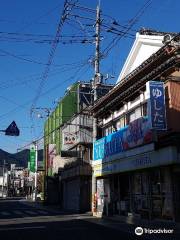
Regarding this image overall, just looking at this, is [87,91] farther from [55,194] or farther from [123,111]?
[123,111]

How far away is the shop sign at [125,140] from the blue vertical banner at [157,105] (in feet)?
2.93

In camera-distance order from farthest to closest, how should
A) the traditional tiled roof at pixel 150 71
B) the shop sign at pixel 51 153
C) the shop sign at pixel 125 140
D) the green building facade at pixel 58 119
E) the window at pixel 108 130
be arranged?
the shop sign at pixel 51 153
the green building facade at pixel 58 119
the window at pixel 108 130
the shop sign at pixel 125 140
the traditional tiled roof at pixel 150 71

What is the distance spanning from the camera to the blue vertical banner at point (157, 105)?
784 inches

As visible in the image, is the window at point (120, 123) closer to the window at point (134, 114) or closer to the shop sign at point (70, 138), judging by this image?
the window at point (134, 114)

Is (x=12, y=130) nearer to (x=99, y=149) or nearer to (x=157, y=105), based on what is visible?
(x=99, y=149)

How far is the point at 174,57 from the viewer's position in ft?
66.1

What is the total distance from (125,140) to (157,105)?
5057 millimetres

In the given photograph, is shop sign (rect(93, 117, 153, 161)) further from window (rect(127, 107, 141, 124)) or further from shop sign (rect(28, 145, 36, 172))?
shop sign (rect(28, 145, 36, 172))

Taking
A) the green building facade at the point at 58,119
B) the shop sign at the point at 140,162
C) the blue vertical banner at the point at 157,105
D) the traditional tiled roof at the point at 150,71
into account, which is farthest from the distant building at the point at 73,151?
the blue vertical banner at the point at 157,105

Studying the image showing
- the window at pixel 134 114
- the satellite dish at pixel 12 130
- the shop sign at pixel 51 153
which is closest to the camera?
Result: the window at pixel 134 114

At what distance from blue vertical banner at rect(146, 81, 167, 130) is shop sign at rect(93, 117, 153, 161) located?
893mm

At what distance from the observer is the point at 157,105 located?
20094mm

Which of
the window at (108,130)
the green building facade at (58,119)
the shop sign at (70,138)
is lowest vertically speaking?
the window at (108,130)

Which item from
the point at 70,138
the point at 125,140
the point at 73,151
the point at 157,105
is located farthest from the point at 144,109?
the point at 70,138
